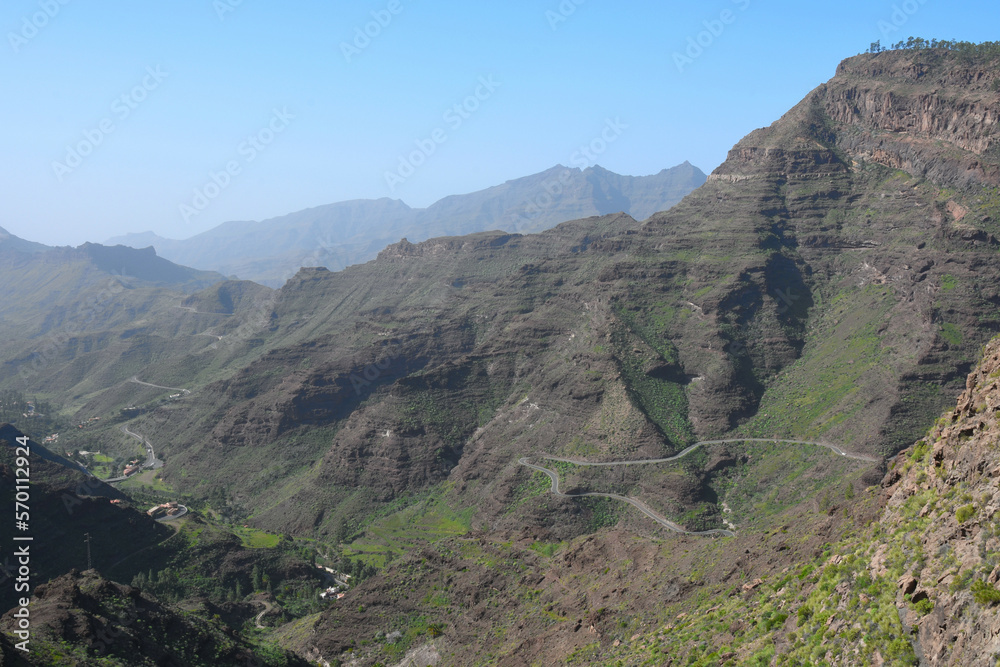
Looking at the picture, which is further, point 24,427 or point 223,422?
point 24,427

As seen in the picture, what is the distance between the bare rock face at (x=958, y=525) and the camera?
20.6 meters

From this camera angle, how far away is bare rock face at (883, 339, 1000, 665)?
67.6 ft

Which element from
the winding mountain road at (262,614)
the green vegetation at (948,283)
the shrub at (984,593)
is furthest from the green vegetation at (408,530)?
the shrub at (984,593)

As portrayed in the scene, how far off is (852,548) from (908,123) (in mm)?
138631

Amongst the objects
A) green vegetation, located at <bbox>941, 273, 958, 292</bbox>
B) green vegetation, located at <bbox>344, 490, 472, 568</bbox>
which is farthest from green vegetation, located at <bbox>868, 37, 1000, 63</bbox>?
green vegetation, located at <bbox>344, 490, 472, 568</bbox>

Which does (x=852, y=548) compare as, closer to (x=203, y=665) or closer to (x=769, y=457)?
(x=203, y=665)

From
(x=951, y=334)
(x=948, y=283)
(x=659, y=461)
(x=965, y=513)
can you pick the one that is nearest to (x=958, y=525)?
(x=965, y=513)

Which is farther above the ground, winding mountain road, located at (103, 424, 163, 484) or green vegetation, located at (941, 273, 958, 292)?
winding mountain road, located at (103, 424, 163, 484)

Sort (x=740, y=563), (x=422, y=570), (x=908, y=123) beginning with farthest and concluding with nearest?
(x=908, y=123) → (x=422, y=570) → (x=740, y=563)

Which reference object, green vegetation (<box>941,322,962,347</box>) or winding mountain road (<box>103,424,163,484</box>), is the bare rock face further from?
winding mountain road (<box>103,424,163,484</box>)

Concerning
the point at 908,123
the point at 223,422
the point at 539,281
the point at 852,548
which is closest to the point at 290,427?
the point at 223,422

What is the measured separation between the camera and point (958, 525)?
80.8 ft

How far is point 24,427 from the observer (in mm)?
184500

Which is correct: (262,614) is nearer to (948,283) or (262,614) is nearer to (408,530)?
(408,530)
